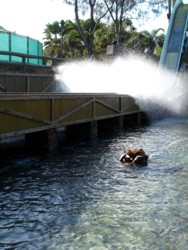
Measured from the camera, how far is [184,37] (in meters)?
25.4

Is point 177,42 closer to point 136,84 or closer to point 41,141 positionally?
point 136,84

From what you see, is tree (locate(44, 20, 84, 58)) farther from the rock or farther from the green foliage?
the rock

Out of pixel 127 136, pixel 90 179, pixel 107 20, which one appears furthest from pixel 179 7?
pixel 90 179

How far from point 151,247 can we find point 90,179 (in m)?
3.55

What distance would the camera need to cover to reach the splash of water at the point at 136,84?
21.0 metres

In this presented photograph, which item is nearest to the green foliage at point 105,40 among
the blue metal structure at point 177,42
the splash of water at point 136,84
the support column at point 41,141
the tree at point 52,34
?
the tree at point 52,34

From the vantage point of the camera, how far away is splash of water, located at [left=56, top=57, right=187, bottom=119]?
21.0m

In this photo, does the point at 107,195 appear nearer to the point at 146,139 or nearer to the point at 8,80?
the point at 146,139

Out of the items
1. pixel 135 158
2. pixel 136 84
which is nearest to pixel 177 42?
Result: pixel 136 84

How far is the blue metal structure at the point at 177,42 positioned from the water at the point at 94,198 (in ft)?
37.9

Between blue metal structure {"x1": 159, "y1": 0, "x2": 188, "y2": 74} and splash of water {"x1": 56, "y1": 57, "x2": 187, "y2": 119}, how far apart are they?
1.01 metres

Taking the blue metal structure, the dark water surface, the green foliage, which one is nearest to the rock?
the dark water surface

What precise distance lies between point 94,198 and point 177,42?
20.4m

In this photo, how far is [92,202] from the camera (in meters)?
6.96
